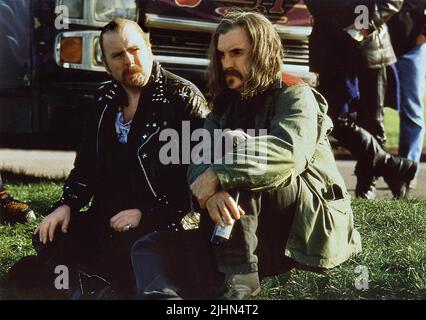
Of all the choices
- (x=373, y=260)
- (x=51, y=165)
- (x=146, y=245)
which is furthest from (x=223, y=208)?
(x=51, y=165)

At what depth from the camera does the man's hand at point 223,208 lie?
2357 millimetres

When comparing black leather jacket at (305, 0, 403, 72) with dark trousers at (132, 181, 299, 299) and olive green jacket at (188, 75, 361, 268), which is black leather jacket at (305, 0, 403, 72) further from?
dark trousers at (132, 181, 299, 299)

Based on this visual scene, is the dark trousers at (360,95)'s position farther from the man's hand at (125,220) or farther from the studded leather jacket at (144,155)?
the man's hand at (125,220)

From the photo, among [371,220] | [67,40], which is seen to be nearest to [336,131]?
[371,220]

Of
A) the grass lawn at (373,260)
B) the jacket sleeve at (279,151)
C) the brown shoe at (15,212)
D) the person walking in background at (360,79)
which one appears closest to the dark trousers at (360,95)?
the person walking in background at (360,79)

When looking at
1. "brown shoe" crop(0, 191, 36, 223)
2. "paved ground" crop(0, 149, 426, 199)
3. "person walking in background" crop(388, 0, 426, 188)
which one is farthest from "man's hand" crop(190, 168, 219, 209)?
"person walking in background" crop(388, 0, 426, 188)

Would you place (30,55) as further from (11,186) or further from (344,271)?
(344,271)

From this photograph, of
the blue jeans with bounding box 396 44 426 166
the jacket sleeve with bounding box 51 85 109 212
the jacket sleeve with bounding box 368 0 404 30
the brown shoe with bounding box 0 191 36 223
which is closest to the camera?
the jacket sleeve with bounding box 51 85 109 212

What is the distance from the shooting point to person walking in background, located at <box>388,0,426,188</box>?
5168 millimetres

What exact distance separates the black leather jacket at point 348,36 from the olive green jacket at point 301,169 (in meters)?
2.15

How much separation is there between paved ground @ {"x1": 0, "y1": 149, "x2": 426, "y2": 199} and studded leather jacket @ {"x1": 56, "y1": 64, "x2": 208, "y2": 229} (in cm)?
229

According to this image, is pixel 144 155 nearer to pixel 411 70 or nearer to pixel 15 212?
pixel 15 212

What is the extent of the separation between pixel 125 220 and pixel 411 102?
3074 mm

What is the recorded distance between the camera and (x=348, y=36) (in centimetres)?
472
